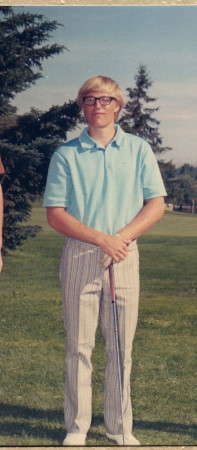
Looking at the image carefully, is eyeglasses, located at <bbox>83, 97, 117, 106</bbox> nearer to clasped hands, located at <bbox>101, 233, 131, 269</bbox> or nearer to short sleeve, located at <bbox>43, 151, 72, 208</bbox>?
short sleeve, located at <bbox>43, 151, 72, 208</bbox>

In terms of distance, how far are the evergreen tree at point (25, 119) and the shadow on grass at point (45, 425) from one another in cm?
577

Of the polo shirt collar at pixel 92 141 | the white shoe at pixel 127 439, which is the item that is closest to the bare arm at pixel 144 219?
the polo shirt collar at pixel 92 141

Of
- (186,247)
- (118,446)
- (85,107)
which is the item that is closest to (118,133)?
(85,107)

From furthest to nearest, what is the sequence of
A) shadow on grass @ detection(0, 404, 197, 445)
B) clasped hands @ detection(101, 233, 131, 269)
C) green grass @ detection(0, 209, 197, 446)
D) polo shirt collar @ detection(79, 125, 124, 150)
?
green grass @ detection(0, 209, 197, 446) < shadow on grass @ detection(0, 404, 197, 445) < polo shirt collar @ detection(79, 125, 124, 150) < clasped hands @ detection(101, 233, 131, 269)

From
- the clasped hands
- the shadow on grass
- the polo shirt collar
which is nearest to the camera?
the clasped hands

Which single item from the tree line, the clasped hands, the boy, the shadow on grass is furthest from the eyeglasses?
the tree line

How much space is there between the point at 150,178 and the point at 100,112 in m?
0.40

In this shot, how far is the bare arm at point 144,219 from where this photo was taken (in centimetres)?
347

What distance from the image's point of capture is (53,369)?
5625mm

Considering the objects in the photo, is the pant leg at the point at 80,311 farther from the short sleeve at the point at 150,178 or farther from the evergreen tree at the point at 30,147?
the evergreen tree at the point at 30,147

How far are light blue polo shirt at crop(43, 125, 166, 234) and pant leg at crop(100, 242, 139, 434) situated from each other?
0.65 ft

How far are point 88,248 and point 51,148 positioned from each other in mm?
6396

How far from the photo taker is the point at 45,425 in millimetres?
4098

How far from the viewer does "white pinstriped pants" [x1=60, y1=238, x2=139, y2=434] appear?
3.49 metres
